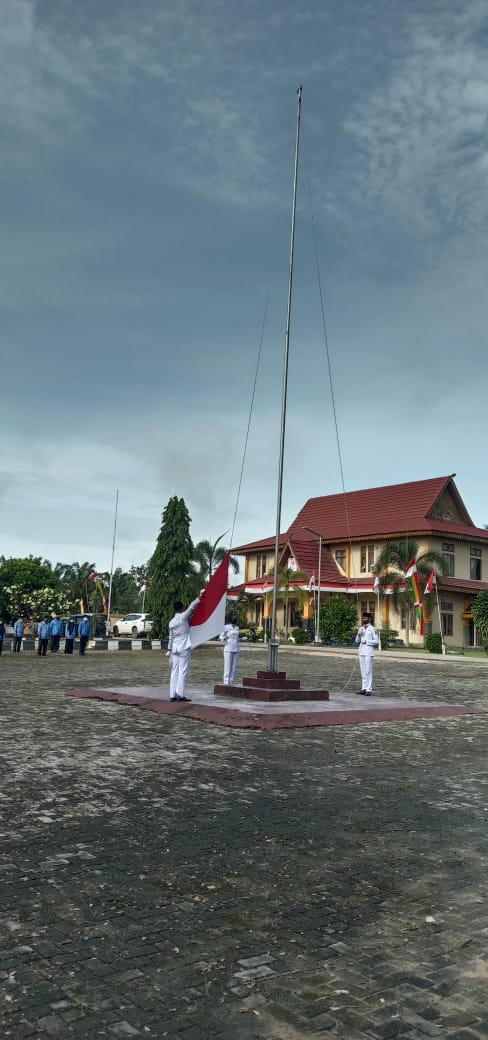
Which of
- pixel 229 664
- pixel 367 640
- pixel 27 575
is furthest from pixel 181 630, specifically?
pixel 27 575

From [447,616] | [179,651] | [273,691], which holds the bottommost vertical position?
[273,691]

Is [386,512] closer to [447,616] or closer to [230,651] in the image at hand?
[447,616]

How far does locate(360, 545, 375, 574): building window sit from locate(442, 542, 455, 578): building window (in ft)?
15.1

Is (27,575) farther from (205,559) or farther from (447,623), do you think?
(447,623)

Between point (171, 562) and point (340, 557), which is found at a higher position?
point (340, 557)

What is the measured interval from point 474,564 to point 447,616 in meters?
4.76

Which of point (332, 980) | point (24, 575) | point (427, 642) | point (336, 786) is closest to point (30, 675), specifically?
point (336, 786)

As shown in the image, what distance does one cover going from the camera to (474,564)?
5275 centimetres

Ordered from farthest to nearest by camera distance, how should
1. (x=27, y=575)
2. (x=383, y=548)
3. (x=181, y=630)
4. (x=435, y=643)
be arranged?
1. (x=27, y=575)
2. (x=383, y=548)
3. (x=435, y=643)
4. (x=181, y=630)

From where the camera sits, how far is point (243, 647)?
4081cm

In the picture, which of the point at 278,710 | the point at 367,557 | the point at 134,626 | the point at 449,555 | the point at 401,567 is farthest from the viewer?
the point at 134,626

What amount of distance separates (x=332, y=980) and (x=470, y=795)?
419cm

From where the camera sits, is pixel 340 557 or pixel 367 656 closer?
pixel 367 656

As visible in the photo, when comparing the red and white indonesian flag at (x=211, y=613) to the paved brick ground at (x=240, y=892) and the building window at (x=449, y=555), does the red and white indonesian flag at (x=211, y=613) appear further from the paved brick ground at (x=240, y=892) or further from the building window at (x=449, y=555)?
the building window at (x=449, y=555)
